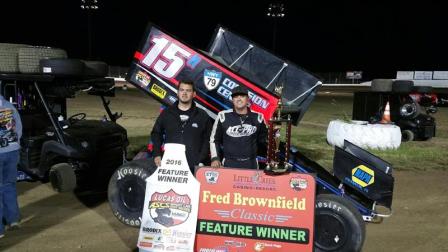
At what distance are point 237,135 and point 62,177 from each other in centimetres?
289

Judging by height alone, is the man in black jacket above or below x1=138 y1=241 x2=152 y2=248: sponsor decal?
above

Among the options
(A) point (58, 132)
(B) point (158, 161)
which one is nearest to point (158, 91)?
(B) point (158, 161)

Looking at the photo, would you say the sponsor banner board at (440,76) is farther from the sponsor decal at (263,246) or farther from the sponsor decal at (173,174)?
the sponsor decal at (173,174)

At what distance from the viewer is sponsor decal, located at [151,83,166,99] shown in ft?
19.8

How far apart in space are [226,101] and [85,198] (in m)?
2.92

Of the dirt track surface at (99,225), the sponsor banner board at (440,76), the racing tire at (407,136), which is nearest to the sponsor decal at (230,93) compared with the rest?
the dirt track surface at (99,225)

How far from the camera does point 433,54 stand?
7538 cm

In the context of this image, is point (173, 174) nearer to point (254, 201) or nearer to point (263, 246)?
point (254, 201)

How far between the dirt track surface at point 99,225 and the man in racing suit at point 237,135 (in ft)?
4.99

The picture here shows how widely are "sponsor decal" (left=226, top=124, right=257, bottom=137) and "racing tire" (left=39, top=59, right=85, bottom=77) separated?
312 cm

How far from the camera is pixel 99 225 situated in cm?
586

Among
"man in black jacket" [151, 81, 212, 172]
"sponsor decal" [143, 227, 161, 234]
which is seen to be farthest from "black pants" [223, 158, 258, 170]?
"sponsor decal" [143, 227, 161, 234]

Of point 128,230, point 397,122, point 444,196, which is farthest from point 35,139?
point 397,122

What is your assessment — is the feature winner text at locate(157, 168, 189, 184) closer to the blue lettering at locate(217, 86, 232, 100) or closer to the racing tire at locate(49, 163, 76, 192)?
the blue lettering at locate(217, 86, 232, 100)
